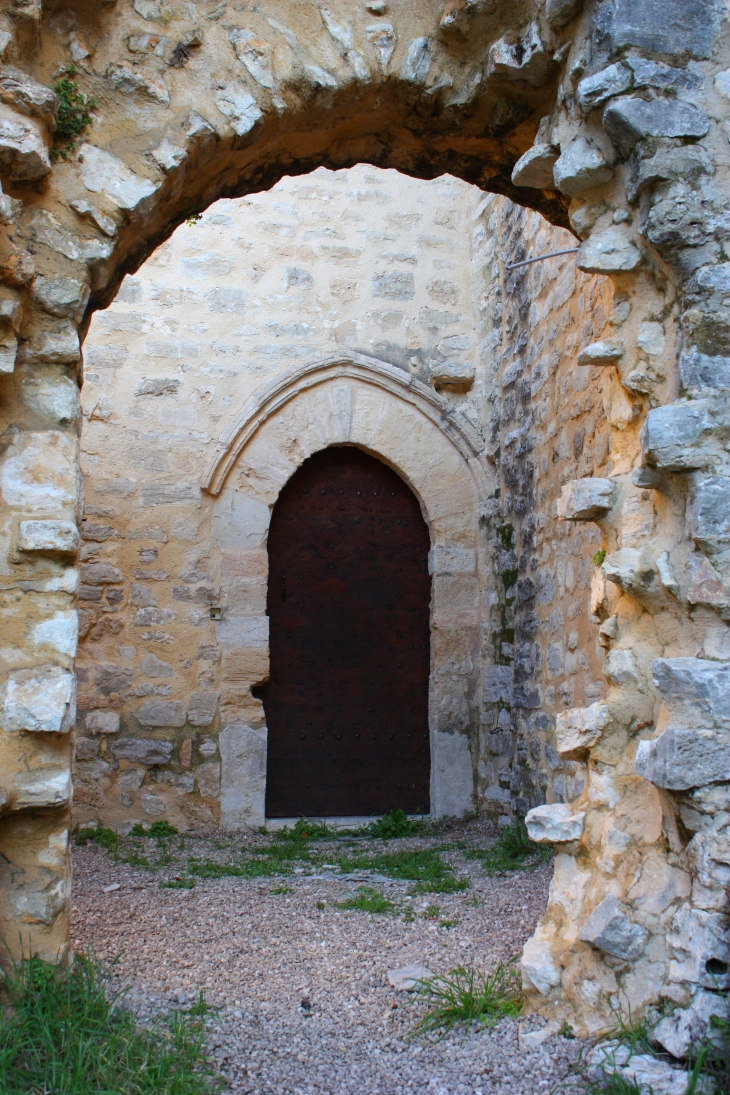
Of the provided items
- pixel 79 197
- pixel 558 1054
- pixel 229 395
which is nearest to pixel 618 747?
pixel 558 1054

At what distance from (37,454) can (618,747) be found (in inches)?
71.9

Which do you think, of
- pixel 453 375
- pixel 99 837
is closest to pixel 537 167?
pixel 453 375

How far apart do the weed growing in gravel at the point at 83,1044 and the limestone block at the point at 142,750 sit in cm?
269

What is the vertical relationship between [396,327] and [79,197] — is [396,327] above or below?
above

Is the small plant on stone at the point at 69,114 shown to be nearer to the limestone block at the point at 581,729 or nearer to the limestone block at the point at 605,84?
the limestone block at the point at 605,84

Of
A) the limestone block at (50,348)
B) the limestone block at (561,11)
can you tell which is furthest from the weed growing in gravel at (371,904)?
the limestone block at (561,11)

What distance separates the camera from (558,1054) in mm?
2223

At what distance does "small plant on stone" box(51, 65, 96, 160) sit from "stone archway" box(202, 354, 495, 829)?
2.76 metres

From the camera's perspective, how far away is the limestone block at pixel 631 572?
2410 mm

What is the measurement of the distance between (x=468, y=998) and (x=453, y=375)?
155 inches

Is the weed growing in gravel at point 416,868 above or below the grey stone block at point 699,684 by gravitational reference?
below

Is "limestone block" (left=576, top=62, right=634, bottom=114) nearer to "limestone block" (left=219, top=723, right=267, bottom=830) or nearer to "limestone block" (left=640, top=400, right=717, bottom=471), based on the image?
"limestone block" (left=640, top=400, right=717, bottom=471)

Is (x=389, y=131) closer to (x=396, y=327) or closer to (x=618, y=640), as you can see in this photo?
(x=618, y=640)

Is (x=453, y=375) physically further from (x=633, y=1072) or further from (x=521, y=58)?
(x=633, y=1072)
